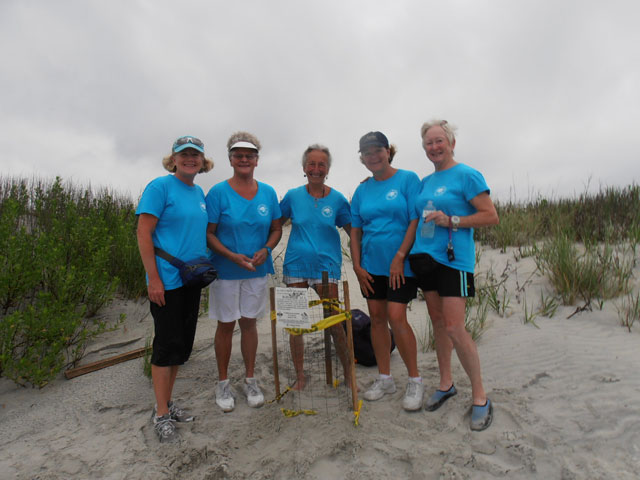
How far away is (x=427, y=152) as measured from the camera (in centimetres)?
315

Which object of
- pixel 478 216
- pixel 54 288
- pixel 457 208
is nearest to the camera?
pixel 478 216

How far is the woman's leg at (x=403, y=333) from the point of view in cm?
330

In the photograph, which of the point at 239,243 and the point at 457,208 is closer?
the point at 457,208

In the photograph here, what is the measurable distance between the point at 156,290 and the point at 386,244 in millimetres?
1845

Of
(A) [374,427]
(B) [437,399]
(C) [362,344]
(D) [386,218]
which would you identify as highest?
(D) [386,218]

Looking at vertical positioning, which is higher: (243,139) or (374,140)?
(243,139)

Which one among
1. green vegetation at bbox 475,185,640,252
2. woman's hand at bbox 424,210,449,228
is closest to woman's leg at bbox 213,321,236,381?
woman's hand at bbox 424,210,449,228

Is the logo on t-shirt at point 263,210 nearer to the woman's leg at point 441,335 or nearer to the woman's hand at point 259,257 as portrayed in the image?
the woman's hand at point 259,257

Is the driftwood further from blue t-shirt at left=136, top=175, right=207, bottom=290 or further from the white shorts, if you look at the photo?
blue t-shirt at left=136, top=175, right=207, bottom=290

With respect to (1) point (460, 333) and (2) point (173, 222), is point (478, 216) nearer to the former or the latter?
(1) point (460, 333)

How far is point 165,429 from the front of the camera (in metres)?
3.21

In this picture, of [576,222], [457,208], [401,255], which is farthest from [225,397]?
[576,222]

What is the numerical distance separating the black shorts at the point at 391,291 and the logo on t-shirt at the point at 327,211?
693 millimetres

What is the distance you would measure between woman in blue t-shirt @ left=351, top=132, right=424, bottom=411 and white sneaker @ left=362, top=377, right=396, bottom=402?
0.02 metres
